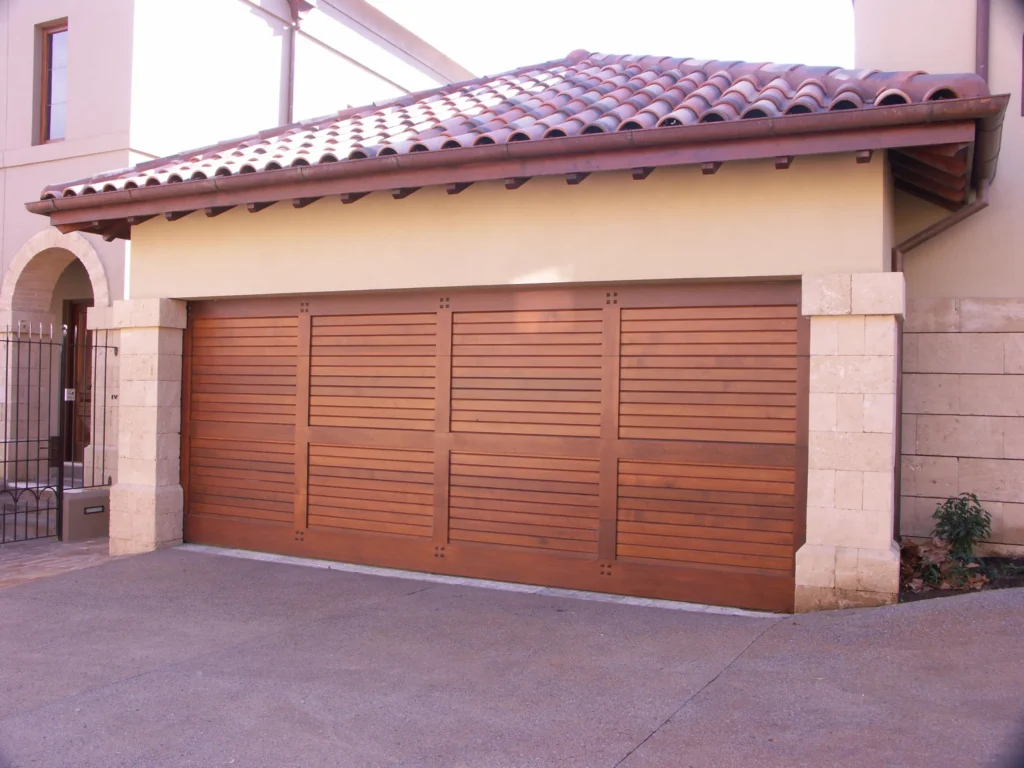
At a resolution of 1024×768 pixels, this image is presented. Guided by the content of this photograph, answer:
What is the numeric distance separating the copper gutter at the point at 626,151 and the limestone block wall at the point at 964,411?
1238 mm

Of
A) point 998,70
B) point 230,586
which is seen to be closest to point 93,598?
point 230,586

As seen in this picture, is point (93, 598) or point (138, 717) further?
point (93, 598)

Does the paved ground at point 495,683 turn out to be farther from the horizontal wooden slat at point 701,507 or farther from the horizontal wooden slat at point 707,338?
the horizontal wooden slat at point 707,338

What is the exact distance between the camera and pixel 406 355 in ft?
26.0

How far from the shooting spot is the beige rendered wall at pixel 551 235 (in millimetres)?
6238

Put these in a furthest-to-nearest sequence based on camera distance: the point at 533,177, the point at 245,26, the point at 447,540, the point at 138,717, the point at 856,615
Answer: the point at 245,26 → the point at 447,540 → the point at 533,177 → the point at 856,615 → the point at 138,717

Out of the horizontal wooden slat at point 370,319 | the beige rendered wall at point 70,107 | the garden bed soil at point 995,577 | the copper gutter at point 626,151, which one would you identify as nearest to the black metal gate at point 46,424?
the beige rendered wall at point 70,107

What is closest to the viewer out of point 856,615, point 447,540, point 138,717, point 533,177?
point 138,717

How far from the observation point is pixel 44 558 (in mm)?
9461

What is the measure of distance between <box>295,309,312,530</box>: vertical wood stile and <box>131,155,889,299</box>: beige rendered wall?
Answer: 1.56ft

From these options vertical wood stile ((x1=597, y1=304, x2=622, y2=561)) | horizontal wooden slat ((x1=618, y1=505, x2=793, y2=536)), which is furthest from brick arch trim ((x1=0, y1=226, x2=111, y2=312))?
horizontal wooden slat ((x1=618, y1=505, x2=793, y2=536))

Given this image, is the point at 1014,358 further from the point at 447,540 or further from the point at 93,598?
the point at 93,598

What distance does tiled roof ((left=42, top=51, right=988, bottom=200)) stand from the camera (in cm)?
596

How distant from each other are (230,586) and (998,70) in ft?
25.4
